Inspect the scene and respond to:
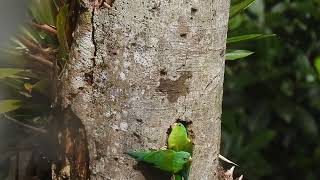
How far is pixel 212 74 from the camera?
1.25m

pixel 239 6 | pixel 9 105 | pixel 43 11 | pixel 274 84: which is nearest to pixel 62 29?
pixel 43 11

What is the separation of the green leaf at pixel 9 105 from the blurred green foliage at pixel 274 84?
1.69 m

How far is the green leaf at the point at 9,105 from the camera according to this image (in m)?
1.40

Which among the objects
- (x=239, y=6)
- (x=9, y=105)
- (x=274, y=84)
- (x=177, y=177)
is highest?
(x=239, y=6)

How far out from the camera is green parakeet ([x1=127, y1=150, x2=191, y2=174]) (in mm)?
1198

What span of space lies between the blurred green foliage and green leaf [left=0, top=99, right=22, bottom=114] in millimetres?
1691

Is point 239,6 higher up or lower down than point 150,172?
higher up

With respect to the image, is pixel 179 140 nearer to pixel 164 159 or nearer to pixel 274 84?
pixel 164 159

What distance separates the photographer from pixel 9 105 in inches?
55.9

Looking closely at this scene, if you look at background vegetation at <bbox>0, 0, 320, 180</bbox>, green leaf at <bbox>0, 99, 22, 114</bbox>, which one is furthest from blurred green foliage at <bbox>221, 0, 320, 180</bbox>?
green leaf at <bbox>0, 99, 22, 114</bbox>

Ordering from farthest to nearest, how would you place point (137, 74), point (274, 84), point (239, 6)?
point (274, 84)
point (239, 6)
point (137, 74)

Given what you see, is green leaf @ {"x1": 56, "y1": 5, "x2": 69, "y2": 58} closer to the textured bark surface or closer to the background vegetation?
the textured bark surface

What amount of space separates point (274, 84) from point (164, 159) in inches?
79.3

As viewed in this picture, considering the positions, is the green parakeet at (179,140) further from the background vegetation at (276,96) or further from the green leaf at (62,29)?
the background vegetation at (276,96)
